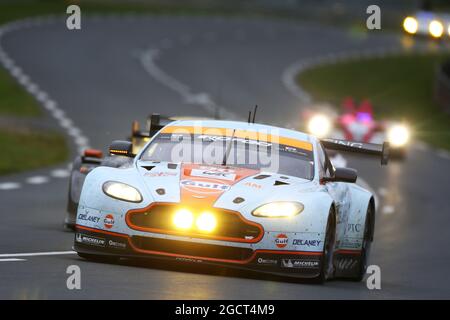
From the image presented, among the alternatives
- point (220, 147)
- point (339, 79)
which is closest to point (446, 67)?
point (339, 79)

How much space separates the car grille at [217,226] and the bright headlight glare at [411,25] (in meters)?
19.9

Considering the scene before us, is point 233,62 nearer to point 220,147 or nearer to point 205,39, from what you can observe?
point 205,39

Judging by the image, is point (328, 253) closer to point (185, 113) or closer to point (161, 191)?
point (161, 191)

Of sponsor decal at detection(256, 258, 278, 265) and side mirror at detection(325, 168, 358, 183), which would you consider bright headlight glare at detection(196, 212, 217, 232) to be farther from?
side mirror at detection(325, 168, 358, 183)

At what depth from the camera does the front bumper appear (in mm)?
10250

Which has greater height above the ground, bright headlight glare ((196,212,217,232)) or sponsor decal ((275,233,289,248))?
bright headlight glare ((196,212,217,232))

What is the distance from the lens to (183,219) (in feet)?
33.6

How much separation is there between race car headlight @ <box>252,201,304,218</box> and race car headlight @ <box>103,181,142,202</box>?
0.91m

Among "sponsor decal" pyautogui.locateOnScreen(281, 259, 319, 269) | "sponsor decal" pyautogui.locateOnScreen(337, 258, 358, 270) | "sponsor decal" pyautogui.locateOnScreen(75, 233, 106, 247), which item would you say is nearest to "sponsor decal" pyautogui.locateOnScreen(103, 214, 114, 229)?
"sponsor decal" pyautogui.locateOnScreen(75, 233, 106, 247)

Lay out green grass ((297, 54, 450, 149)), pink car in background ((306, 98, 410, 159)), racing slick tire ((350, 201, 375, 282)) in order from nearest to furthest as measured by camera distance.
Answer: racing slick tire ((350, 201, 375, 282))
pink car in background ((306, 98, 410, 159))
green grass ((297, 54, 450, 149))

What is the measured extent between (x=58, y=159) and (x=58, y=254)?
50.2 feet

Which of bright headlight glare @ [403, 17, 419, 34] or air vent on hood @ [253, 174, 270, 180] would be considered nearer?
air vent on hood @ [253, 174, 270, 180]

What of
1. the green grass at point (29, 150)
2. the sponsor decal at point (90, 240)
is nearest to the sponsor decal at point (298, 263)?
the sponsor decal at point (90, 240)

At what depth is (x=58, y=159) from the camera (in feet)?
87.9
